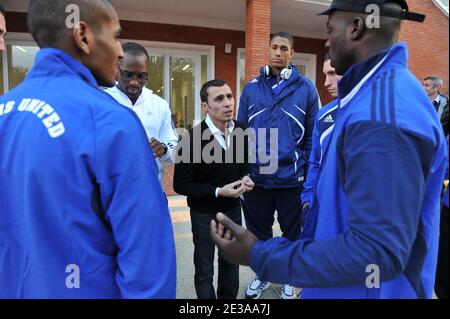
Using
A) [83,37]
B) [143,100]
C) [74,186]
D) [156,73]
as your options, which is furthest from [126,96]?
[156,73]

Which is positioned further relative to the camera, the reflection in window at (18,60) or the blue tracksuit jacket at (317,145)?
the reflection in window at (18,60)

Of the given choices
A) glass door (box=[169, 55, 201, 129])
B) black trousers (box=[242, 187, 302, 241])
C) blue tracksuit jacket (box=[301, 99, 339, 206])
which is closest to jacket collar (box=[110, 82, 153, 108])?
black trousers (box=[242, 187, 302, 241])

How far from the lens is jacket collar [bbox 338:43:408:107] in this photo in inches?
44.3

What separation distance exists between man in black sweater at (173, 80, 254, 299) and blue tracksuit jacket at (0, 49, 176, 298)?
58.0 inches

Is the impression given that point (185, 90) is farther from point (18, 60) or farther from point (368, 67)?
point (368, 67)

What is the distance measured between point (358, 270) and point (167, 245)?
2.05 feet

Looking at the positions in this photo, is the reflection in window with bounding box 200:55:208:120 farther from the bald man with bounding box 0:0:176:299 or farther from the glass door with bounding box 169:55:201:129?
the bald man with bounding box 0:0:176:299

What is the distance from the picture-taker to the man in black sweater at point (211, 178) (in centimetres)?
271

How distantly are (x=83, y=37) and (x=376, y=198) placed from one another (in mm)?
1091

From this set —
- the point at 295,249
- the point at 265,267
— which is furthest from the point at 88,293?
the point at 295,249

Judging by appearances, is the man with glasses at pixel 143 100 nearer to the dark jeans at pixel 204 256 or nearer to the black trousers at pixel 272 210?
the dark jeans at pixel 204 256

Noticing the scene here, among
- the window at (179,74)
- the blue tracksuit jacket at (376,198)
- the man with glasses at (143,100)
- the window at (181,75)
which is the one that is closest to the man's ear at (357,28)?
the blue tracksuit jacket at (376,198)

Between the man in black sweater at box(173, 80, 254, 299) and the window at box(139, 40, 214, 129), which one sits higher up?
the window at box(139, 40, 214, 129)

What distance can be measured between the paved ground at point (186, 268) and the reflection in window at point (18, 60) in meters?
4.84
